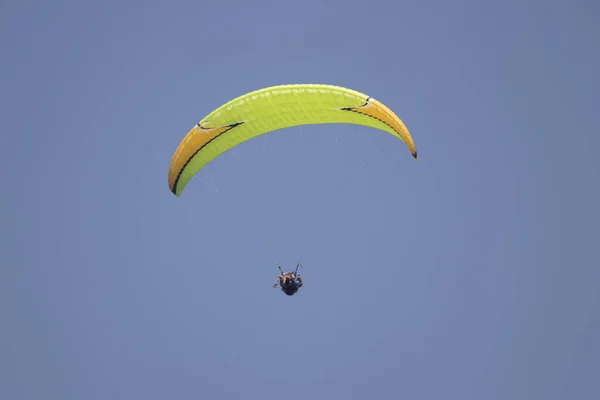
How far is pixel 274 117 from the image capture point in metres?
30.7

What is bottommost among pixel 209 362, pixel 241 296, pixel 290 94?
pixel 290 94

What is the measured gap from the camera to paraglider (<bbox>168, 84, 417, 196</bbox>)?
2939cm

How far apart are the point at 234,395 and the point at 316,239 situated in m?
32.4

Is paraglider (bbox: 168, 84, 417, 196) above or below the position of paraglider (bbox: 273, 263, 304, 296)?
above

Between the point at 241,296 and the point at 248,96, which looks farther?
the point at 241,296

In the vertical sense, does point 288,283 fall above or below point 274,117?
below

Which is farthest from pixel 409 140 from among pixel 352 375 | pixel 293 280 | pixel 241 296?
pixel 241 296

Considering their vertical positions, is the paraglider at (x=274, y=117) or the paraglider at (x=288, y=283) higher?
the paraglider at (x=274, y=117)

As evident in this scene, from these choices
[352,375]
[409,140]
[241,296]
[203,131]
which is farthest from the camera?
[241,296]

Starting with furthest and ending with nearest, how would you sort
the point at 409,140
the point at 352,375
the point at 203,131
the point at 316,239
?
the point at 316,239 → the point at 352,375 → the point at 203,131 → the point at 409,140

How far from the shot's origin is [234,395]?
102 meters

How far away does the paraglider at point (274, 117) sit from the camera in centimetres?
2939

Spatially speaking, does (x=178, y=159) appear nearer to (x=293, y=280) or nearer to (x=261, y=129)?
(x=261, y=129)

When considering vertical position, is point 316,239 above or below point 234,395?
above
